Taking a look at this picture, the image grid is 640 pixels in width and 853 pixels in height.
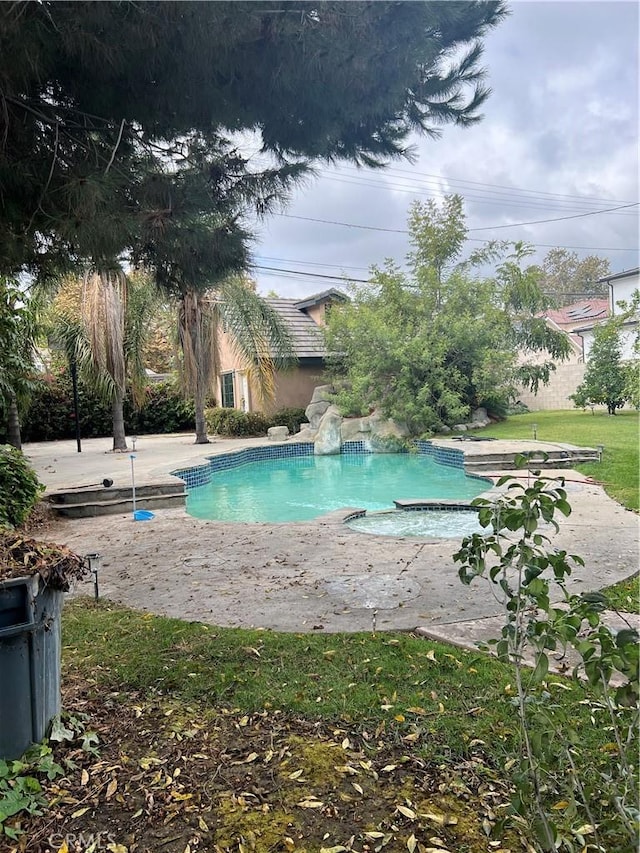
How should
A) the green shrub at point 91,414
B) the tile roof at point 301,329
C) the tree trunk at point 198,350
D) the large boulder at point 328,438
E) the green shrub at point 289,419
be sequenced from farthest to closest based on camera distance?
the tile roof at point 301,329, the green shrub at point 91,414, the green shrub at point 289,419, the large boulder at point 328,438, the tree trunk at point 198,350

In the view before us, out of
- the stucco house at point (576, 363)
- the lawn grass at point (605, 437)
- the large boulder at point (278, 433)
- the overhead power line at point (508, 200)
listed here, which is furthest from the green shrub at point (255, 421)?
the stucco house at point (576, 363)

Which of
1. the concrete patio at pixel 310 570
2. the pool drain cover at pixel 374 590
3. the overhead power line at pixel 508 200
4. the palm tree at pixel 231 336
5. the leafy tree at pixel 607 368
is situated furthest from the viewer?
the overhead power line at pixel 508 200

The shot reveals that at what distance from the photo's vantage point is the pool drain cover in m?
3.83

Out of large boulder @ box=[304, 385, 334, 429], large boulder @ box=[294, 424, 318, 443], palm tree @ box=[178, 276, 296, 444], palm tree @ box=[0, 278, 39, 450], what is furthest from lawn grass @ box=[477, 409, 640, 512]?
palm tree @ box=[0, 278, 39, 450]

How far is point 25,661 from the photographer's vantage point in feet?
6.46

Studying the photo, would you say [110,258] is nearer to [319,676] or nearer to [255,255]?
[255,255]

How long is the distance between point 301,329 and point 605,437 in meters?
12.0

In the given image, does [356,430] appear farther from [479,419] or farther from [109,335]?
[109,335]

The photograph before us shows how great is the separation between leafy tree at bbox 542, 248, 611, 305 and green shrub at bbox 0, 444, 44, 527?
134 ft

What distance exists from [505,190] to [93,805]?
2115 cm

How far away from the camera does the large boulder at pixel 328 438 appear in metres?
15.8

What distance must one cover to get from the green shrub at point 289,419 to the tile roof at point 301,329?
2.08 m

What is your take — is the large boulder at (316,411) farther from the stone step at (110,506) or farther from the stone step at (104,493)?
the stone step at (110,506)

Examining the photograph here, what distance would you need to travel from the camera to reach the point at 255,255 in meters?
3.85
